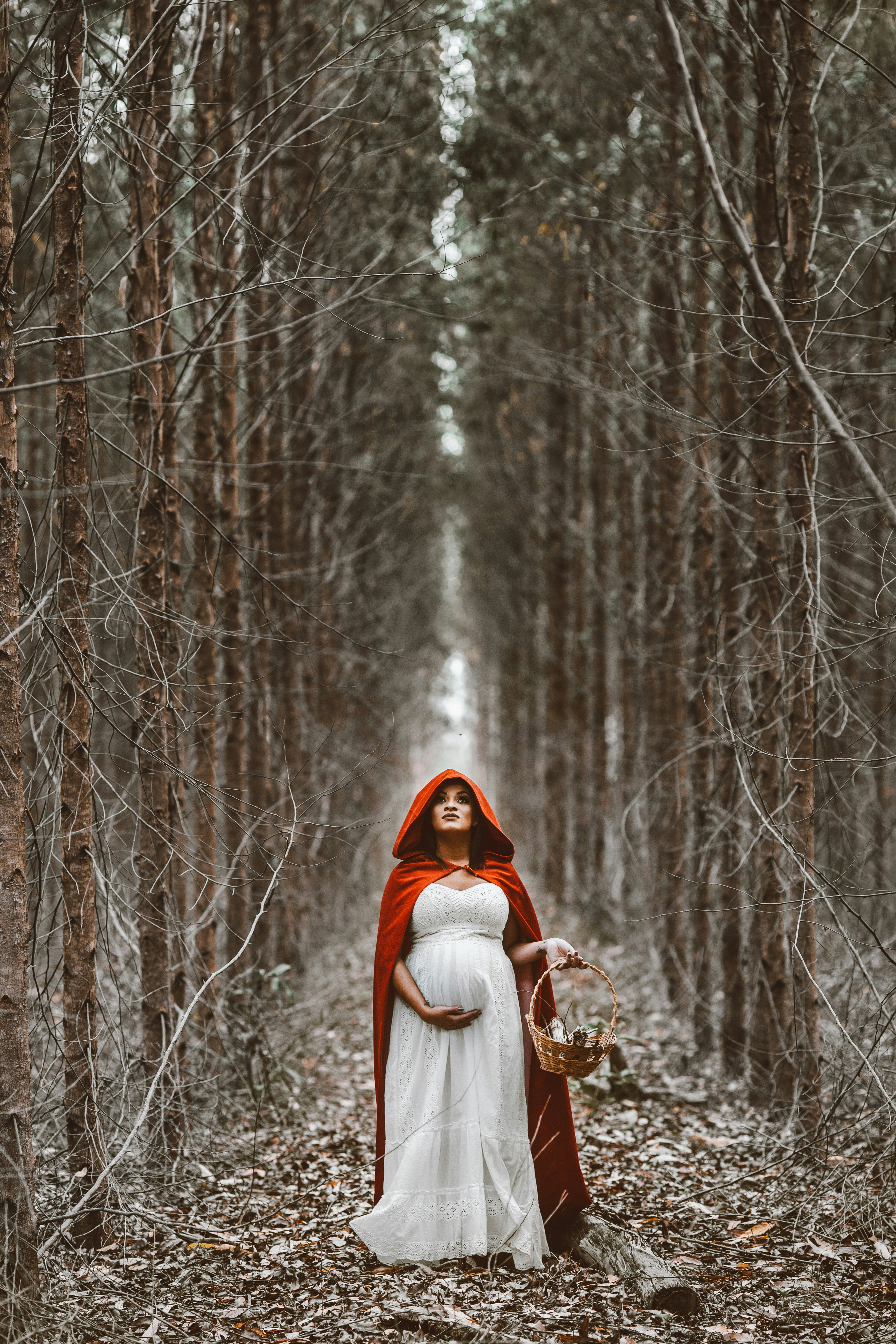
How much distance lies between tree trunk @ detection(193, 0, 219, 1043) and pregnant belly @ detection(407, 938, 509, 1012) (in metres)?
1.51

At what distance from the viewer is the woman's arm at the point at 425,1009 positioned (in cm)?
443

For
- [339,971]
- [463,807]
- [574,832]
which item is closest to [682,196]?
[463,807]

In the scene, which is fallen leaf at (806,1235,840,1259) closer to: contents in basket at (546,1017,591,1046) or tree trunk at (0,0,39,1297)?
contents in basket at (546,1017,591,1046)

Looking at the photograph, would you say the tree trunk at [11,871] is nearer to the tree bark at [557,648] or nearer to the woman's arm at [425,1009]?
the woman's arm at [425,1009]

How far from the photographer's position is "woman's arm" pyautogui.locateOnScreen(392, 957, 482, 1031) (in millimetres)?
4434

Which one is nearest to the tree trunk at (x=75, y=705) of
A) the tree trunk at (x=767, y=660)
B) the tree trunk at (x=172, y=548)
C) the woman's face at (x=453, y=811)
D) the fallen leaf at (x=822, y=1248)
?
the tree trunk at (x=172, y=548)

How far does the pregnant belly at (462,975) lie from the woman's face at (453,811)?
19.0 inches

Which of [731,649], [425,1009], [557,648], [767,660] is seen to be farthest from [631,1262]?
[557,648]

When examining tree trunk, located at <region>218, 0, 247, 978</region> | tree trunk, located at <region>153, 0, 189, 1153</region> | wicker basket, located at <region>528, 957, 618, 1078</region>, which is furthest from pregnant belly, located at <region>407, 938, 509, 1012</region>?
tree trunk, located at <region>218, 0, 247, 978</region>

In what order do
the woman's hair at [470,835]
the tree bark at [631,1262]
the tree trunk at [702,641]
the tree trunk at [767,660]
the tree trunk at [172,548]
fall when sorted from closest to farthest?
the tree bark at [631,1262] → the woman's hair at [470,835] → the tree trunk at [172,548] → the tree trunk at [767,660] → the tree trunk at [702,641]

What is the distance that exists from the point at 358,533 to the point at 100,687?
833cm

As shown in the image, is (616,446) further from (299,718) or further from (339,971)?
(339,971)

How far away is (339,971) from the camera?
11867 millimetres

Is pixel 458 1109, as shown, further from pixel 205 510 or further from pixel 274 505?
pixel 274 505
